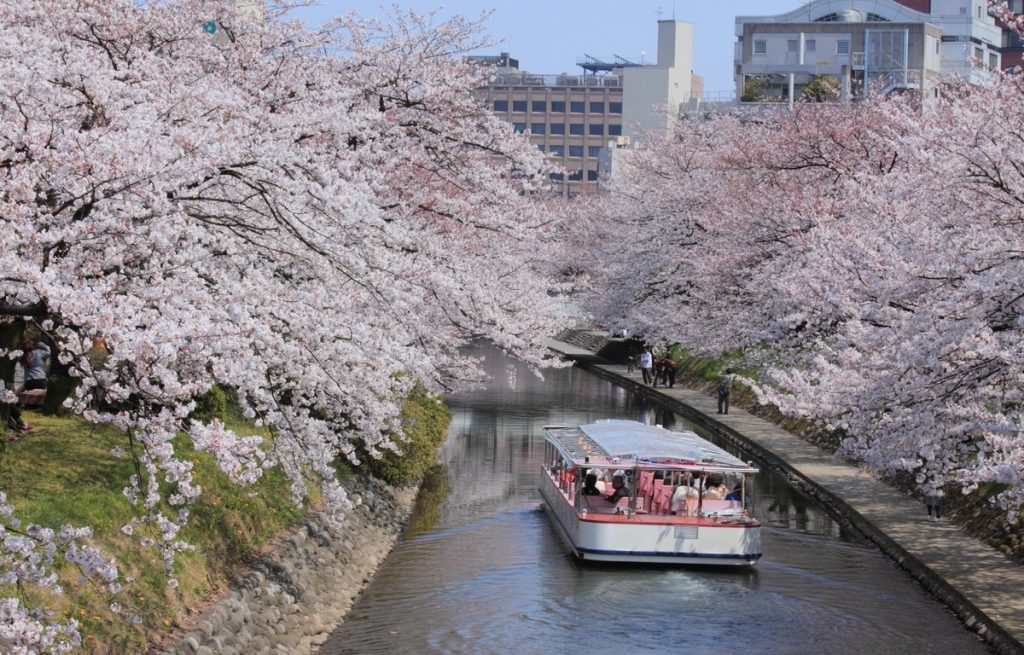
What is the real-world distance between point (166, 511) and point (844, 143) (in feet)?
97.8

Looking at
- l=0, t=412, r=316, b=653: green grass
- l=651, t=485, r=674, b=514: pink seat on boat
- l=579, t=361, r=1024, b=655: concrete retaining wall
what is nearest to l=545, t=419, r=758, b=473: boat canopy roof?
l=651, t=485, r=674, b=514: pink seat on boat

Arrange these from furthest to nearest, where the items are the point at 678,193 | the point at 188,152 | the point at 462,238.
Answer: the point at 678,193 → the point at 462,238 → the point at 188,152

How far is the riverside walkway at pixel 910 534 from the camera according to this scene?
18500 mm

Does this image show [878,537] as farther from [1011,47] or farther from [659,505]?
[1011,47]

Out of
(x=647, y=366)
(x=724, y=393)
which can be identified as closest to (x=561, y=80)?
(x=647, y=366)

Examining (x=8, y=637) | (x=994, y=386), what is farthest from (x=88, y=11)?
(x=994, y=386)

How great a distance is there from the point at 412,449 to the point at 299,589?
979 centimetres

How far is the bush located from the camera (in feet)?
87.4

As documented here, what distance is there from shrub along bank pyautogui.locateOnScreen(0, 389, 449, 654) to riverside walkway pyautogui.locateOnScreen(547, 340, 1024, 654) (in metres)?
10.1

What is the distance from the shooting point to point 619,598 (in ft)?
67.1

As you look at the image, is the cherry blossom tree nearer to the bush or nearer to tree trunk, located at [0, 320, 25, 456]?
tree trunk, located at [0, 320, 25, 456]

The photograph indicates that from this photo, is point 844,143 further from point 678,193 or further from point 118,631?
point 118,631

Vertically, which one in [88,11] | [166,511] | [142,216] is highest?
[88,11]

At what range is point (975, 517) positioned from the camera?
23.7m
